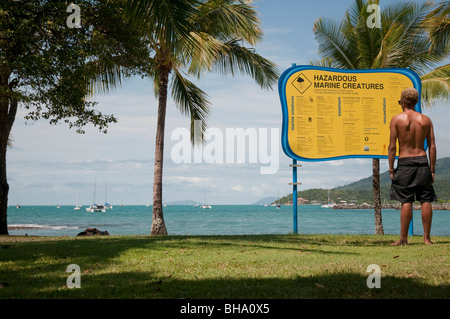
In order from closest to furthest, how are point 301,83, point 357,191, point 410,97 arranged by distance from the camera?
point 410,97, point 301,83, point 357,191

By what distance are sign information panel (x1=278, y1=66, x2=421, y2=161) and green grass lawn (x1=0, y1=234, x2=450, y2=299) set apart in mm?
5016

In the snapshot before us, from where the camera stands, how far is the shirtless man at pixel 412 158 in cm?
817

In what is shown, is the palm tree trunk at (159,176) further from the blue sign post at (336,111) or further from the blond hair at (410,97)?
the blond hair at (410,97)

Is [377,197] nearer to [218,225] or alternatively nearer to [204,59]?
[204,59]

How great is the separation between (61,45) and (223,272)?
8.08m

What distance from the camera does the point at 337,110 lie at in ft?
44.9

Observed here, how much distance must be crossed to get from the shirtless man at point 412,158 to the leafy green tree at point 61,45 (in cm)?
789

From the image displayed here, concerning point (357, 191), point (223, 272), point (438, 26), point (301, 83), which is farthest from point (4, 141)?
point (357, 191)

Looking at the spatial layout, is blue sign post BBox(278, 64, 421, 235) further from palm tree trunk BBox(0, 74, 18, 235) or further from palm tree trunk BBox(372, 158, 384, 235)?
palm tree trunk BBox(0, 74, 18, 235)

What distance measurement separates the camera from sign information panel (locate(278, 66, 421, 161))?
13500 millimetres

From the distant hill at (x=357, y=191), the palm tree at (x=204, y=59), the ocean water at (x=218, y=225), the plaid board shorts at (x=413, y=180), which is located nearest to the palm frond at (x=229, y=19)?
the palm tree at (x=204, y=59)

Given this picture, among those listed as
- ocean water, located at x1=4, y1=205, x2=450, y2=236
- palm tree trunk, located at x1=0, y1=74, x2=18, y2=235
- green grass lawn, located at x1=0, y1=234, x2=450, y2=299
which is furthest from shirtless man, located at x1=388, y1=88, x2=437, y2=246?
ocean water, located at x1=4, y1=205, x2=450, y2=236
